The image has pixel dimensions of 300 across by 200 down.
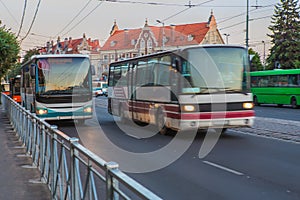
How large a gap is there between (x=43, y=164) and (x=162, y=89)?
7.55 meters

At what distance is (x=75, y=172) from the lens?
4742mm

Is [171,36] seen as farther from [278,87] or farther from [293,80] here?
→ [293,80]

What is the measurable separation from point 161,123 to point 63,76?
5.19 metres

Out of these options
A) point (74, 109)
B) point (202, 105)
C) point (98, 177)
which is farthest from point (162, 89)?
point (98, 177)

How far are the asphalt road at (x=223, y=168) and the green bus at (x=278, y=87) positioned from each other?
1814cm

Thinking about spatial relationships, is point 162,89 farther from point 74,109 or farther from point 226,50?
point 74,109

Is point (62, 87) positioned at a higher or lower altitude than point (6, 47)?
lower

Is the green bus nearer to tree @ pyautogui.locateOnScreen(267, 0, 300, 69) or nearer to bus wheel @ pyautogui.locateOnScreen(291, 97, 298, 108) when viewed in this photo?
bus wheel @ pyautogui.locateOnScreen(291, 97, 298, 108)

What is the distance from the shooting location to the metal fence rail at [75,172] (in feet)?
A: 10.2

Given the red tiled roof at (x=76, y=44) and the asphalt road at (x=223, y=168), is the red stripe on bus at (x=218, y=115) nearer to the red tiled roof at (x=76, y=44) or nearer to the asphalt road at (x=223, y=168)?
the asphalt road at (x=223, y=168)

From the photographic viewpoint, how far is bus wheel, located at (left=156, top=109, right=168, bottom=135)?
1434 centimetres

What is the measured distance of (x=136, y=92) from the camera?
1722cm

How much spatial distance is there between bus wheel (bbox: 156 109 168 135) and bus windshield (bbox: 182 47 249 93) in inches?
69.0

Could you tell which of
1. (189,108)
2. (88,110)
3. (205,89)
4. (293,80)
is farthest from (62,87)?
(293,80)
